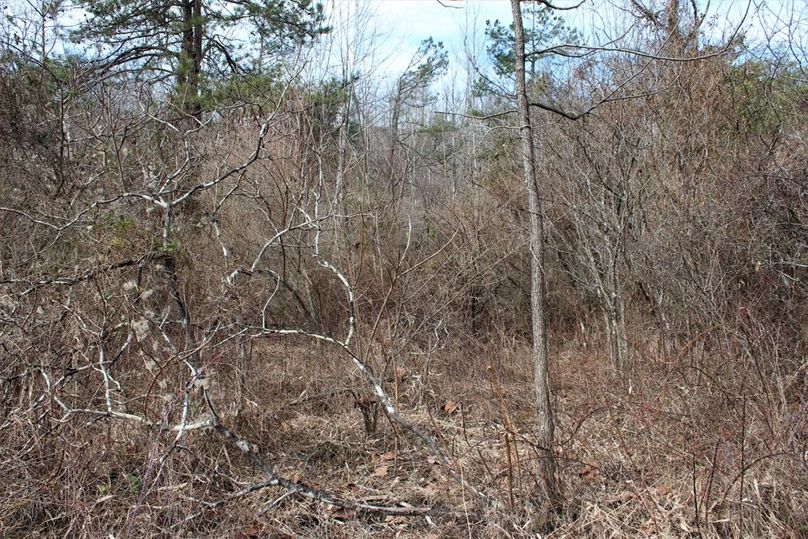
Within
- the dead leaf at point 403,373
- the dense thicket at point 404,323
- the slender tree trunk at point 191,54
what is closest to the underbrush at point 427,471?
the dense thicket at point 404,323

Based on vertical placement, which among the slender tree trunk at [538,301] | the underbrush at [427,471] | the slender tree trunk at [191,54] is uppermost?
the slender tree trunk at [191,54]

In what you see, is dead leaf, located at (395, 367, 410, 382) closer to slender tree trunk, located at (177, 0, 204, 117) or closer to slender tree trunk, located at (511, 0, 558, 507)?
slender tree trunk, located at (511, 0, 558, 507)

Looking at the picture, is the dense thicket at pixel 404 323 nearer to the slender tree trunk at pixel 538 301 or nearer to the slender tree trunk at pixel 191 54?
the slender tree trunk at pixel 538 301

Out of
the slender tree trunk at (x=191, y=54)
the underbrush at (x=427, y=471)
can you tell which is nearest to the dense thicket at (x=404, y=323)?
the underbrush at (x=427, y=471)

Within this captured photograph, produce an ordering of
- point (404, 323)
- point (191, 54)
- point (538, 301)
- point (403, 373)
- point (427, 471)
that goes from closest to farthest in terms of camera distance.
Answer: point (538, 301) → point (427, 471) → point (403, 373) → point (404, 323) → point (191, 54)

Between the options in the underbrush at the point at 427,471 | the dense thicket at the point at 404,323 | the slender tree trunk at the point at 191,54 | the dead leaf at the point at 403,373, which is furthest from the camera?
the slender tree trunk at the point at 191,54

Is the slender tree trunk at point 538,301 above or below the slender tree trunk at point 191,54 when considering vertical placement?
below

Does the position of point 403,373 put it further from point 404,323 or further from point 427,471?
point 427,471

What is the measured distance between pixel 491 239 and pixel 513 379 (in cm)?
293

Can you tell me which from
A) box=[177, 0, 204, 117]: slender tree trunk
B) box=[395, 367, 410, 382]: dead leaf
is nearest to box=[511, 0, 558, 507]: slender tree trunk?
box=[395, 367, 410, 382]: dead leaf

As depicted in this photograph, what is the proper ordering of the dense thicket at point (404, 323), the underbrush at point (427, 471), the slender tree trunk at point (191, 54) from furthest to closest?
1. the slender tree trunk at point (191, 54)
2. the dense thicket at point (404, 323)
3. the underbrush at point (427, 471)

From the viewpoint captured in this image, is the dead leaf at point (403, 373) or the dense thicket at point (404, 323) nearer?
the dense thicket at point (404, 323)

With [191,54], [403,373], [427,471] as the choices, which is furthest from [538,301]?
[191,54]

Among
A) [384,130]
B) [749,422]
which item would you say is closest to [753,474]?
[749,422]
